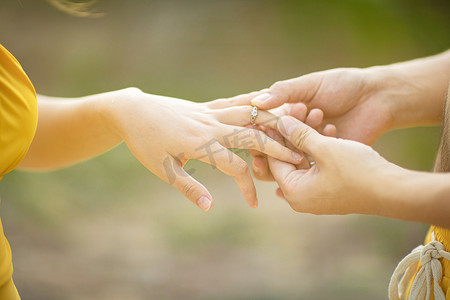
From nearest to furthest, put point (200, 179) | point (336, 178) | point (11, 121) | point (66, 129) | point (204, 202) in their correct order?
1. point (11, 121)
2. point (336, 178)
3. point (204, 202)
4. point (66, 129)
5. point (200, 179)

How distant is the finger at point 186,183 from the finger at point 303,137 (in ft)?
0.85

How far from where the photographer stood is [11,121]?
28.9 inches

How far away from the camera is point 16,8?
2.84 meters

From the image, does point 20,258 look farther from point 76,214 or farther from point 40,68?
point 40,68

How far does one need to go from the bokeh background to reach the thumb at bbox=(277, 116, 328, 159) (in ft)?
3.89

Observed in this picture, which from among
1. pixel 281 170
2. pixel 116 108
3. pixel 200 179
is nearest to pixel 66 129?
pixel 116 108

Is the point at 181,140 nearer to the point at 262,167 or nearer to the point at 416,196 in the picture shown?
the point at 262,167

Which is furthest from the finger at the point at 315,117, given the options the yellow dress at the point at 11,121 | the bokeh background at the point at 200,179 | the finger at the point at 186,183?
the bokeh background at the point at 200,179

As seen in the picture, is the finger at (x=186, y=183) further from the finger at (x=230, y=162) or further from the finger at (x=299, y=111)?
the finger at (x=299, y=111)

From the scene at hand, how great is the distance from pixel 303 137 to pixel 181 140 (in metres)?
0.30

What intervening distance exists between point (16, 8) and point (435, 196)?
2.97 metres

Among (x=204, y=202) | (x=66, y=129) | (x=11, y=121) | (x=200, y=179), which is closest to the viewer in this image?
(x=11, y=121)

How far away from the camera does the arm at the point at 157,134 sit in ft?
3.42

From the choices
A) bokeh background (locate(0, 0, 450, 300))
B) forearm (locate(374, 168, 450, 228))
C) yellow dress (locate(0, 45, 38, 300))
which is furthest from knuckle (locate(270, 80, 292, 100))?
bokeh background (locate(0, 0, 450, 300))
